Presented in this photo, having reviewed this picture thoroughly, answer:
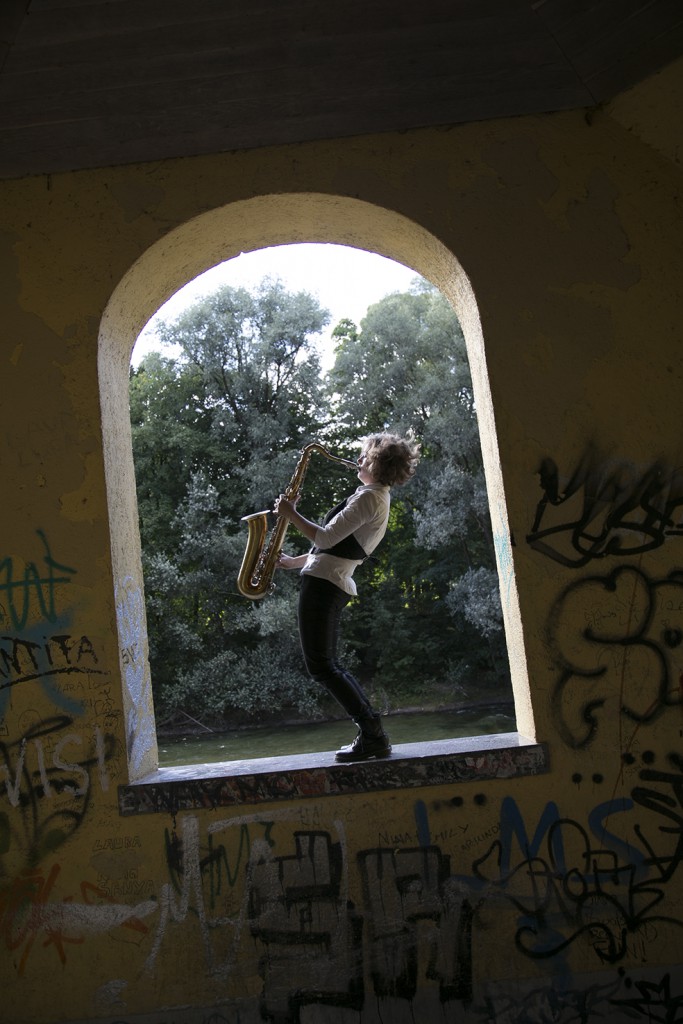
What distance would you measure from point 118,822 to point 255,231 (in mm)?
3030

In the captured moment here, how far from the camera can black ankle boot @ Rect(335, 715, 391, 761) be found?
3791 millimetres

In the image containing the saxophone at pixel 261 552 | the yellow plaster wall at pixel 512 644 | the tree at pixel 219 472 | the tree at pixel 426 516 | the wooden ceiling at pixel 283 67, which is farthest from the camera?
the tree at pixel 426 516

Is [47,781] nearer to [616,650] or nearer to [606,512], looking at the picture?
[616,650]

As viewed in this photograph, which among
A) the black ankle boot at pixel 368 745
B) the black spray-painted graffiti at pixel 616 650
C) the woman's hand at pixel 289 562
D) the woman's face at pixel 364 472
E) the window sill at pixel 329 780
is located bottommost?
the window sill at pixel 329 780

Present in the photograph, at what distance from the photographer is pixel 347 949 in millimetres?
3639

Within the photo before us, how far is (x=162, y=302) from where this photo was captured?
183 inches

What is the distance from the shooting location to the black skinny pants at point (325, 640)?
3.84m

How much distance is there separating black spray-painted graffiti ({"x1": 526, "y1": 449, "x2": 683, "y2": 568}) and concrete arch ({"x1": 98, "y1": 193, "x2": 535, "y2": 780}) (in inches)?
8.5

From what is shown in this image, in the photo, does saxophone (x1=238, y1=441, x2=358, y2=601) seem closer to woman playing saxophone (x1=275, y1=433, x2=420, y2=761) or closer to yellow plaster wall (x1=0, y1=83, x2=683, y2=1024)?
woman playing saxophone (x1=275, y1=433, x2=420, y2=761)

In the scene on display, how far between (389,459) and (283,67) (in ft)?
5.89

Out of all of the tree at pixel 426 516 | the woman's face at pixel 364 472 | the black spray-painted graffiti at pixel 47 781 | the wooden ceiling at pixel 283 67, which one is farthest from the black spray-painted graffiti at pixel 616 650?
the tree at pixel 426 516

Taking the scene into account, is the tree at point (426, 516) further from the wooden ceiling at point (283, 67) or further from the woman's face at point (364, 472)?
the wooden ceiling at point (283, 67)

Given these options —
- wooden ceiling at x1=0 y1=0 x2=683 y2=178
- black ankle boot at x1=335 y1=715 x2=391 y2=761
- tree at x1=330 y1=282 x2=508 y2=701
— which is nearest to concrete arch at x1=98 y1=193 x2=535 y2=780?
wooden ceiling at x1=0 y1=0 x2=683 y2=178

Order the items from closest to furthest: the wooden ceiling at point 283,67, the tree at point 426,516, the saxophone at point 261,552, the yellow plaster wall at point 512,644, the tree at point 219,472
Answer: the wooden ceiling at point 283,67 < the yellow plaster wall at point 512,644 < the saxophone at point 261,552 < the tree at point 219,472 < the tree at point 426,516
